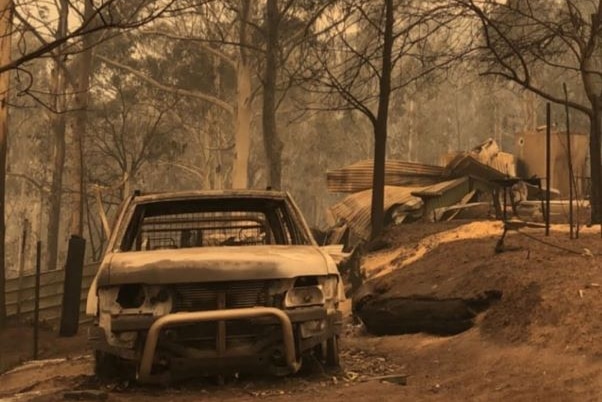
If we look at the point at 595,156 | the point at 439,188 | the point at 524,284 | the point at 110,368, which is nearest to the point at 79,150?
the point at 439,188

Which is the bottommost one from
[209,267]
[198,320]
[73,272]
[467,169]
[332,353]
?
[332,353]

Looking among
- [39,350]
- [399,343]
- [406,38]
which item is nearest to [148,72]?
[406,38]

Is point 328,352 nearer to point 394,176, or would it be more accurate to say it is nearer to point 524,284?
point 524,284

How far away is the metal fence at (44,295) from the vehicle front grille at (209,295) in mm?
10739

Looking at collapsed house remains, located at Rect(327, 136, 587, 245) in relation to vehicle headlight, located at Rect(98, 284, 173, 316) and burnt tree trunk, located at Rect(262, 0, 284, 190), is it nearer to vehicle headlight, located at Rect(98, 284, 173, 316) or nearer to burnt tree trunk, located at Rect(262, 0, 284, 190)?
burnt tree trunk, located at Rect(262, 0, 284, 190)

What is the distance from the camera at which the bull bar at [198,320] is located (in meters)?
4.99

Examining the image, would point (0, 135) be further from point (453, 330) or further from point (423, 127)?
point (423, 127)

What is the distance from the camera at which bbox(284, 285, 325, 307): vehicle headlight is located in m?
5.38

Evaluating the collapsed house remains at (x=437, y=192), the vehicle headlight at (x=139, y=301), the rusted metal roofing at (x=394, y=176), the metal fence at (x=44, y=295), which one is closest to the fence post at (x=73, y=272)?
the metal fence at (x=44, y=295)

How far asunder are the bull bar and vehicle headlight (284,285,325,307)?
8.2 inches

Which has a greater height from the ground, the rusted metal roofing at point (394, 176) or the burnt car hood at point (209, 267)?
the rusted metal roofing at point (394, 176)

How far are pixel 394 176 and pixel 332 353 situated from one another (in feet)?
49.2

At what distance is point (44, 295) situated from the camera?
16.0 m

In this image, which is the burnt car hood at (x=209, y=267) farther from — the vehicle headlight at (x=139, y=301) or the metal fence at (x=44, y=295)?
the metal fence at (x=44, y=295)
